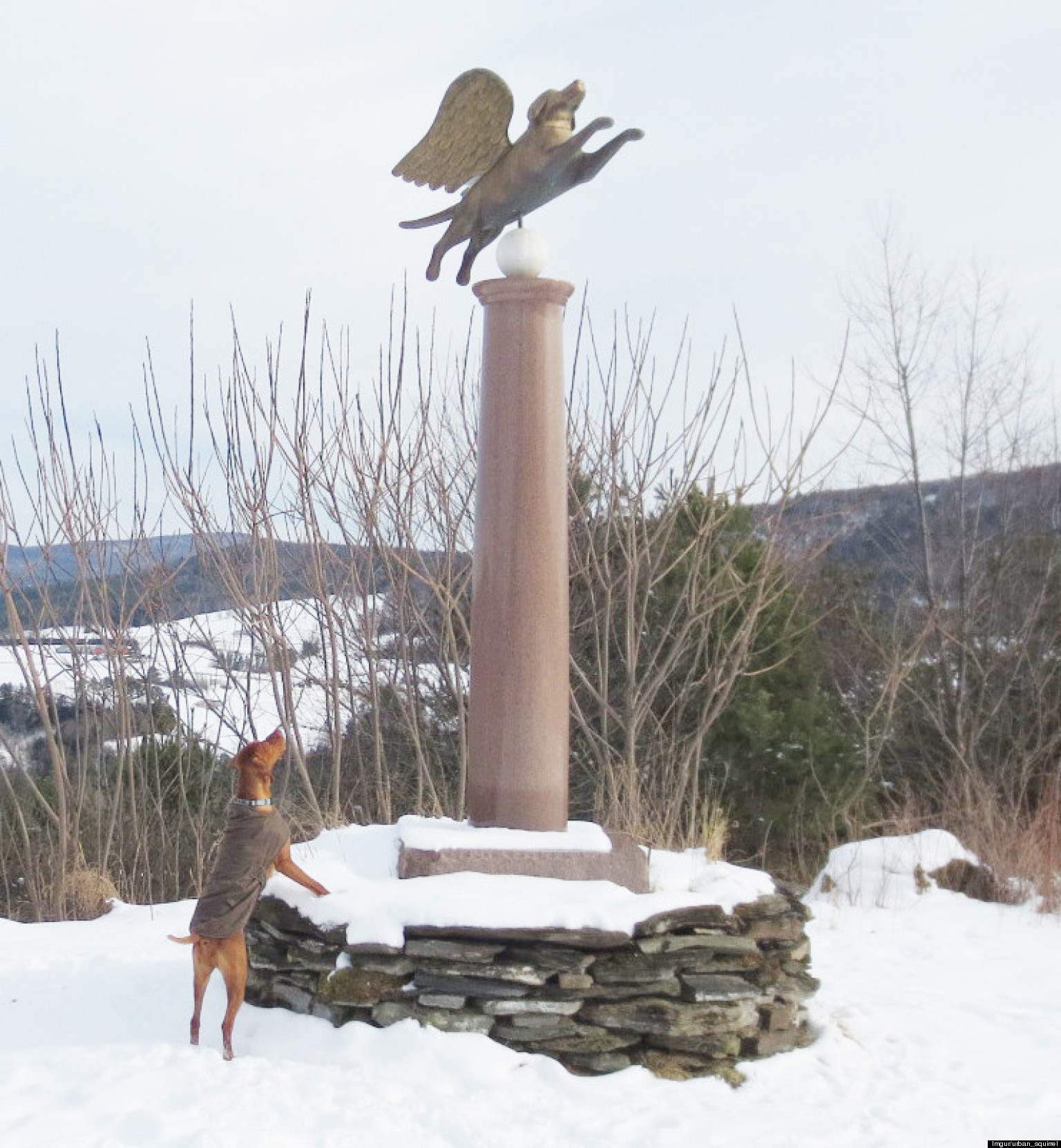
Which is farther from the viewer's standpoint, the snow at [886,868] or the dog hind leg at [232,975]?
the snow at [886,868]

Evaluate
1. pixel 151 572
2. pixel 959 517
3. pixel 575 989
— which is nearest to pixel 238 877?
pixel 575 989

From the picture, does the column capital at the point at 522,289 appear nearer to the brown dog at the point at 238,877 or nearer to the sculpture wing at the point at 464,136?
the sculpture wing at the point at 464,136

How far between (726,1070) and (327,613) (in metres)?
5.29

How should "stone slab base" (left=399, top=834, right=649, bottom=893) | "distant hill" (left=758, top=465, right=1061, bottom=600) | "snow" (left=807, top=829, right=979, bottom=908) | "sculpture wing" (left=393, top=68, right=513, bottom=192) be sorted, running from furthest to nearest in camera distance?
"distant hill" (left=758, top=465, right=1061, bottom=600) → "snow" (left=807, top=829, right=979, bottom=908) → "sculpture wing" (left=393, top=68, right=513, bottom=192) → "stone slab base" (left=399, top=834, right=649, bottom=893)

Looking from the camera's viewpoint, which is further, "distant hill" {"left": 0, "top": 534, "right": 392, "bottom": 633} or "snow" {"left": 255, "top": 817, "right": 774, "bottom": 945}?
"distant hill" {"left": 0, "top": 534, "right": 392, "bottom": 633}

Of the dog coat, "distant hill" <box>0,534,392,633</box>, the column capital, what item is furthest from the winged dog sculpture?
"distant hill" <box>0,534,392,633</box>

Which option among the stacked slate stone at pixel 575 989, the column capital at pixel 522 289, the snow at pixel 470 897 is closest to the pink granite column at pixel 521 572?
the column capital at pixel 522 289

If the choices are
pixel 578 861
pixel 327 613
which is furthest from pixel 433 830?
pixel 327 613

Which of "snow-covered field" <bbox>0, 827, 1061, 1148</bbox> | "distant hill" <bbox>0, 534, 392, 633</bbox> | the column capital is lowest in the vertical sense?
"snow-covered field" <bbox>0, 827, 1061, 1148</bbox>

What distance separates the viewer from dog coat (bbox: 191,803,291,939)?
4.18 metres

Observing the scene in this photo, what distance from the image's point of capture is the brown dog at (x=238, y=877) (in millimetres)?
4180

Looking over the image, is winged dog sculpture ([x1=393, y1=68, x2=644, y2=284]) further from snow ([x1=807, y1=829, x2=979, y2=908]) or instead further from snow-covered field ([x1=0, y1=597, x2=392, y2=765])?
snow ([x1=807, y1=829, x2=979, y2=908])

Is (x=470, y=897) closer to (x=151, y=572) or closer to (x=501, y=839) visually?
(x=501, y=839)

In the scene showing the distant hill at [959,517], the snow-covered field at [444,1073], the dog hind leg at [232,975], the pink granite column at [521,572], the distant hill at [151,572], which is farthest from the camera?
the distant hill at [959,517]
